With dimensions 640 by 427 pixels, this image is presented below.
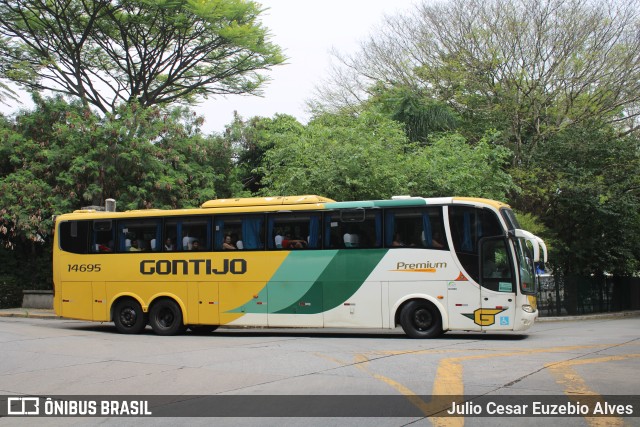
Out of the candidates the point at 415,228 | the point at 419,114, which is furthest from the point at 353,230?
the point at 419,114

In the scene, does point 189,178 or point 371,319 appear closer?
point 371,319

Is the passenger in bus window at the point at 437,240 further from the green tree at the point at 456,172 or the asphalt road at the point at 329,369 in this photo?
the green tree at the point at 456,172

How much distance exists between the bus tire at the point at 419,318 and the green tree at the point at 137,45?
53.8 feet

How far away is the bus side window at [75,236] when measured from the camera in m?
18.6

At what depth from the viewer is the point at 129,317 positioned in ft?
59.5

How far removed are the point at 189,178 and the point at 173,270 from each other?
10689mm

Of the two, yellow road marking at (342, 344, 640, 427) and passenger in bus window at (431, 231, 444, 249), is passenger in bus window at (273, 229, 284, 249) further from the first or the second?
yellow road marking at (342, 344, 640, 427)

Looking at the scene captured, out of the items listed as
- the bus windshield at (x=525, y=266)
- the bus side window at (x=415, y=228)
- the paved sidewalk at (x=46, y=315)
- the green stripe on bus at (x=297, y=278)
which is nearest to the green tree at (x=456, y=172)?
the paved sidewalk at (x=46, y=315)

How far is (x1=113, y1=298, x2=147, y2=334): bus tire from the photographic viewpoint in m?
17.9

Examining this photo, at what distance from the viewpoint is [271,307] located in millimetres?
16672

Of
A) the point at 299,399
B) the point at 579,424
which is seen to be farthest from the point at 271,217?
the point at 579,424

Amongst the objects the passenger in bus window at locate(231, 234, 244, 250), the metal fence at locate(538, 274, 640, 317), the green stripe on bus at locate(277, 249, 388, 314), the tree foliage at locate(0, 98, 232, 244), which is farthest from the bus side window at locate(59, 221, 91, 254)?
the metal fence at locate(538, 274, 640, 317)

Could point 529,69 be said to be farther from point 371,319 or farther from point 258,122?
point 371,319

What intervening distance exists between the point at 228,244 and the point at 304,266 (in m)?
2.15
